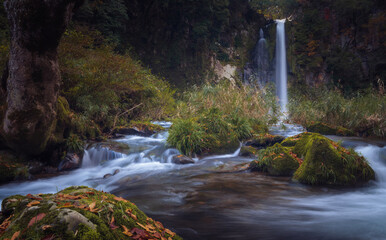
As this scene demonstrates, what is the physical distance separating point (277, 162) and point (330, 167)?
1132 millimetres

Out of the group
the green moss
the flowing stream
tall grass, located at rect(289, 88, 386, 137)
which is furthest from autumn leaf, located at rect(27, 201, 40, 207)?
tall grass, located at rect(289, 88, 386, 137)

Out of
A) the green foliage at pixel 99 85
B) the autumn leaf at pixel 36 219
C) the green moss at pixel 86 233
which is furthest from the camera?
the green foliage at pixel 99 85

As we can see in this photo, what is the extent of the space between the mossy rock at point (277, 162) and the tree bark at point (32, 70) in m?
4.85

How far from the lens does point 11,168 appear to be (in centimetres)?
562

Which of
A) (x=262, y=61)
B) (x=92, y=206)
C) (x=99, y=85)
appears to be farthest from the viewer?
(x=262, y=61)

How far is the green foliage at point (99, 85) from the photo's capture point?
8633mm

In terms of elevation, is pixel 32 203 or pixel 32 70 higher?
pixel 32 70

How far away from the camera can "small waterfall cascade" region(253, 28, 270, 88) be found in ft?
83.0

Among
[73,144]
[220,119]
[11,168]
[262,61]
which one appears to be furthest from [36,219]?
[262,61]

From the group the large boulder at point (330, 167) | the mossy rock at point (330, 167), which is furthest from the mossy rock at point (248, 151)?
the mossy rock at point (330, 167)

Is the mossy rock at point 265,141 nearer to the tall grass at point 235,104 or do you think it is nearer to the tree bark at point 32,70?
the tall grass at point 235,104

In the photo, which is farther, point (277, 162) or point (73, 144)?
point (73, 144)

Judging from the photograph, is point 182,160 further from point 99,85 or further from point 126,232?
point 126,232

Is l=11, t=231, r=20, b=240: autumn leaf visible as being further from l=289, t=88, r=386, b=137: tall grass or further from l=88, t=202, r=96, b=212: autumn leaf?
l=289, t=88, r=386, b=137: tall grass
